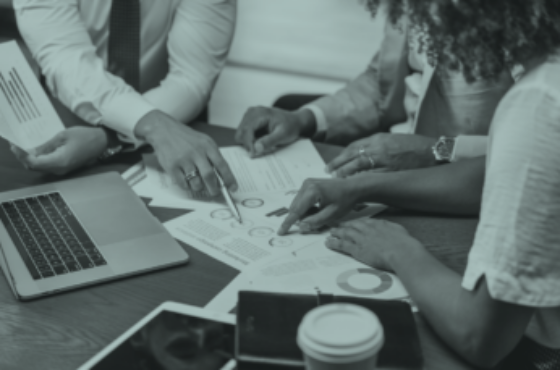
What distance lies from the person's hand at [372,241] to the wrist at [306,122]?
0.54 metres

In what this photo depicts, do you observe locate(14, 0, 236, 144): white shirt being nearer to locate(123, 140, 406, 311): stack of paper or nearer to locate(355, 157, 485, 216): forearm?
locate(123, 140, 406, 311): stack of paper

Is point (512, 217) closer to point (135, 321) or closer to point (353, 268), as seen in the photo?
point (353, 268)

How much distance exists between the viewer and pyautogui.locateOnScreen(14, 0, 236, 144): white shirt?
4.74ft

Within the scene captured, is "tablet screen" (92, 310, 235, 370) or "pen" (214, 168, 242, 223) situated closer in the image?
"tablet screen" (92, 310, 235, 370)

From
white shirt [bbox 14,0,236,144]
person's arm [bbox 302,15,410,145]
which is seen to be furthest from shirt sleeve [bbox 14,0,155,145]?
person's arm [bbox 302,15,410,145]

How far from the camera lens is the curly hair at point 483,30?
0.70m

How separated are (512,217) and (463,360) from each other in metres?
0.20

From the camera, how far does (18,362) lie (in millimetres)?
762

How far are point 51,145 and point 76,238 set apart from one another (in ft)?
1.07

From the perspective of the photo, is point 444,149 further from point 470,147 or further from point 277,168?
point 277,168

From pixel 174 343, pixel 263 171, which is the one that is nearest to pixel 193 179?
pixel 263 171

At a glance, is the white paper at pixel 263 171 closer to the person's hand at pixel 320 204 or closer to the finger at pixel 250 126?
the finger at pixel 250 126

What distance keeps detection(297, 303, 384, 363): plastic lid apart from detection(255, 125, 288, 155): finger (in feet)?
2.73

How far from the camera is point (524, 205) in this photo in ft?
2.36
